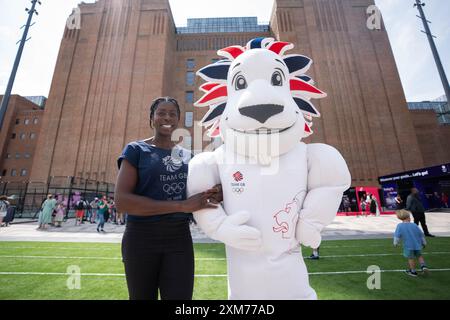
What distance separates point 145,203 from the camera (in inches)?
62.1

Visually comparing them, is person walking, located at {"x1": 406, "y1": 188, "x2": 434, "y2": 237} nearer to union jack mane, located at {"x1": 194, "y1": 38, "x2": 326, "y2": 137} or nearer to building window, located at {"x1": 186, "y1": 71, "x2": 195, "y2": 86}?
union jack mane, located at {"x1": 194, "y1": 38, "x2": 326, "y2": 137}

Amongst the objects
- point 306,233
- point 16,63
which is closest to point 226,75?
point 306,233

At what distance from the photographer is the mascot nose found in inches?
70.1

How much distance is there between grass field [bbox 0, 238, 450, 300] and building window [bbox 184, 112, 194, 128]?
81.2 ft

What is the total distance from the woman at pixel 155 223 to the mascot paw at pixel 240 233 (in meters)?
0.19

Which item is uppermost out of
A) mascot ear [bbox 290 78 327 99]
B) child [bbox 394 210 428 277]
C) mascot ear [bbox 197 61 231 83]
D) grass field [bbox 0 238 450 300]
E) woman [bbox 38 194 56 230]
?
mascot ear [bbox 197 61 231 83]

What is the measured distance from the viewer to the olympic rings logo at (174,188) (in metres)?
1.79

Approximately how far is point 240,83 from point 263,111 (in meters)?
0.42

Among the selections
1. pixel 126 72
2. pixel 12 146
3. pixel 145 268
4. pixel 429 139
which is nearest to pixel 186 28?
pixel 126 72

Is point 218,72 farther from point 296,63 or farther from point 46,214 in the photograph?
point 46,214

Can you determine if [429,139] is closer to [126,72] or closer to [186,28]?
[186,28]

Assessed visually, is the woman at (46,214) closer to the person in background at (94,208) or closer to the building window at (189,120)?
the person in background at (94,208)

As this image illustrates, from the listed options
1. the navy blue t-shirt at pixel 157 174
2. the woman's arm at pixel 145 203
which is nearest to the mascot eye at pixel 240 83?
the navy blue t-shirt at pixel 157 174

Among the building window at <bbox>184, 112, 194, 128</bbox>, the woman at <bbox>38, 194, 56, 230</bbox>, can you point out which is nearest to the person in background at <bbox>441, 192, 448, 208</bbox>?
the building window at <bbox>184, 112, 194, 128</bbox>
